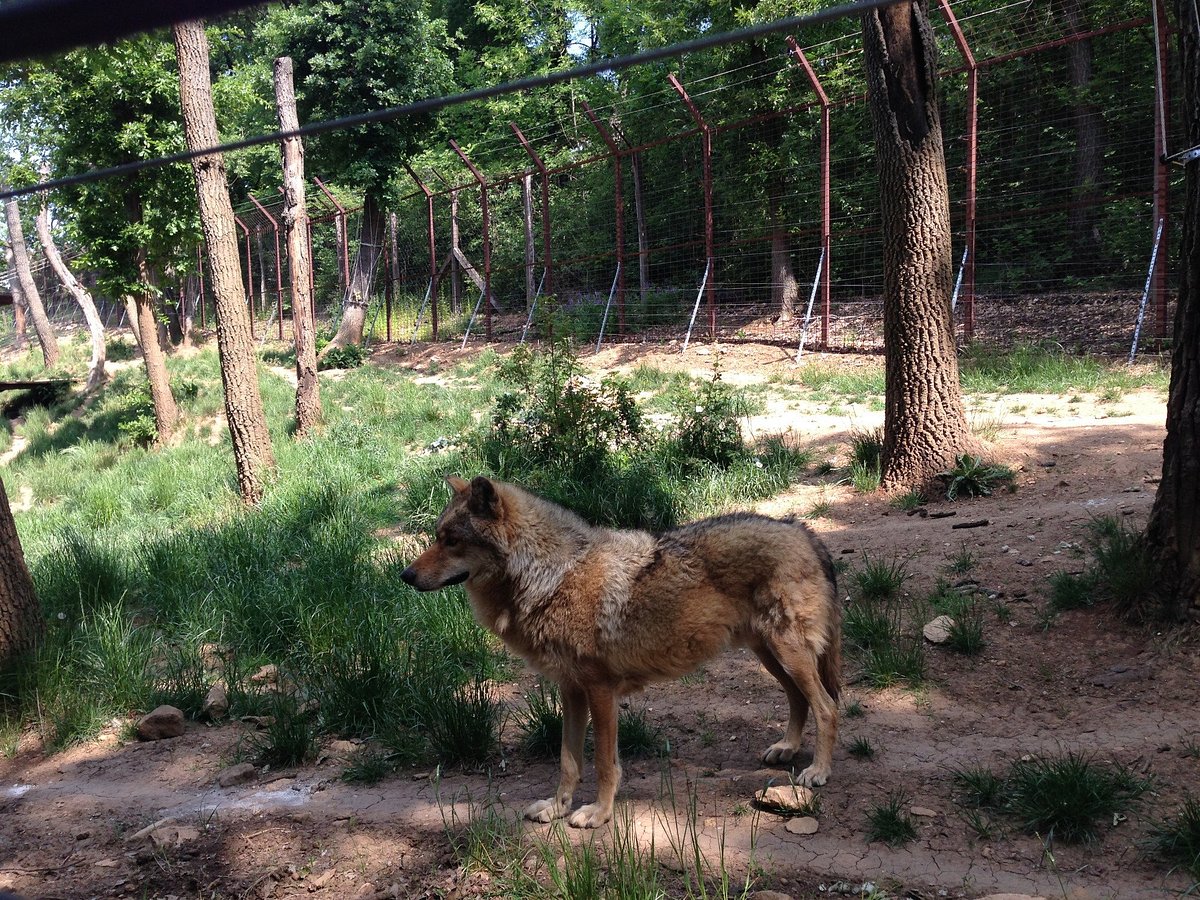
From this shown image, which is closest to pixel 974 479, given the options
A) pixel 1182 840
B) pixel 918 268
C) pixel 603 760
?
pixel 918 268

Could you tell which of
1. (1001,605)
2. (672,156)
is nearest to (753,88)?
(672,156)

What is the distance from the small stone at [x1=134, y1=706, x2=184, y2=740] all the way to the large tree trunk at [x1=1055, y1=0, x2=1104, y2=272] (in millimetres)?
15440

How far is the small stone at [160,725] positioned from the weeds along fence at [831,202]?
5.73 meters

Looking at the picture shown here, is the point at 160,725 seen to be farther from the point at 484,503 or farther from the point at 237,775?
the point at 484,503

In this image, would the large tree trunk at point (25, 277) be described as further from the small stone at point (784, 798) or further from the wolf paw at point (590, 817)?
the small stone at point (784, 798)

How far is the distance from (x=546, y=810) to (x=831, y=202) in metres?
17.1

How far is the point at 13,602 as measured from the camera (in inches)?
230

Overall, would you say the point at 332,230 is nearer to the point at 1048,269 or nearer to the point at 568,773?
the point at 1048,269

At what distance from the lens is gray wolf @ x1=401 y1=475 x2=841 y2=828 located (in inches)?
161

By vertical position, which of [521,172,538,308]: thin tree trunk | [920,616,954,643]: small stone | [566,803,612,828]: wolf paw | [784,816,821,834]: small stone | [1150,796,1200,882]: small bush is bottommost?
[566,803,612,828]: wolf paw

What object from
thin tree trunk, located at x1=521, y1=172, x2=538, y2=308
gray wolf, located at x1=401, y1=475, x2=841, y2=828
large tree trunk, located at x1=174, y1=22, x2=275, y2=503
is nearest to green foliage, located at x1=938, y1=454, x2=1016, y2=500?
gray wolf, located at x1=401, y1=475, x2=841, y2=828

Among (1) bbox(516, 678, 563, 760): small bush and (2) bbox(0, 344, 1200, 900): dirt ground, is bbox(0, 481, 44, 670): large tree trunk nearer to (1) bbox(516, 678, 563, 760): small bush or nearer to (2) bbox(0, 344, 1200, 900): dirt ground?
(2) bbox(0, 344, 1200, 900): dirt ground

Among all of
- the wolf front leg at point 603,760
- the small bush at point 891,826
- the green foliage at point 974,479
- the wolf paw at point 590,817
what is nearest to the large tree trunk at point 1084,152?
the green foliage at point 974,479

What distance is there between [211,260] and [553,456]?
6.21 metres
